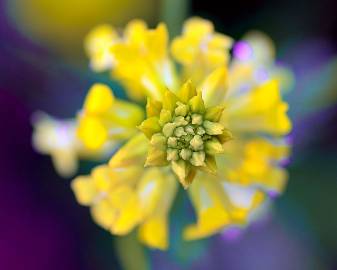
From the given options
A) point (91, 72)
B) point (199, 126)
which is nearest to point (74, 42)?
point (91, 72)

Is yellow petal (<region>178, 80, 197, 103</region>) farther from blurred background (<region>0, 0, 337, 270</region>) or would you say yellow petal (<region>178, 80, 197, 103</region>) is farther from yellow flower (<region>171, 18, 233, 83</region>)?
blurred background (<region>0, 0, 337, 270</region>)

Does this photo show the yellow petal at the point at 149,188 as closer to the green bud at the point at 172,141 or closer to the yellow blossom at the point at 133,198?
the yellow blossom at the point at 133,198

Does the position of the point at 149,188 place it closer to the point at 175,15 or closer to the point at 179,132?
the point at 179,132

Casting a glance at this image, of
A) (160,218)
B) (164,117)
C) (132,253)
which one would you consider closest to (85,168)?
(132,253)

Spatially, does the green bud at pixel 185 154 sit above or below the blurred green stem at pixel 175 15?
Result: below

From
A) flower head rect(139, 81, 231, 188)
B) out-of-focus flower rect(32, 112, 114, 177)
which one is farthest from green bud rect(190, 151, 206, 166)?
out-of-focus flower rect(32, 112, 114, 177)

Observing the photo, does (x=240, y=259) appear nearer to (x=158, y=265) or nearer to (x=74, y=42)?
(x=158, y=265)

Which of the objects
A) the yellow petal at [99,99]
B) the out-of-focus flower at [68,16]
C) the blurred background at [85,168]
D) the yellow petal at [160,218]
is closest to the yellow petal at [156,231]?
the yellow petal at [160,218]
